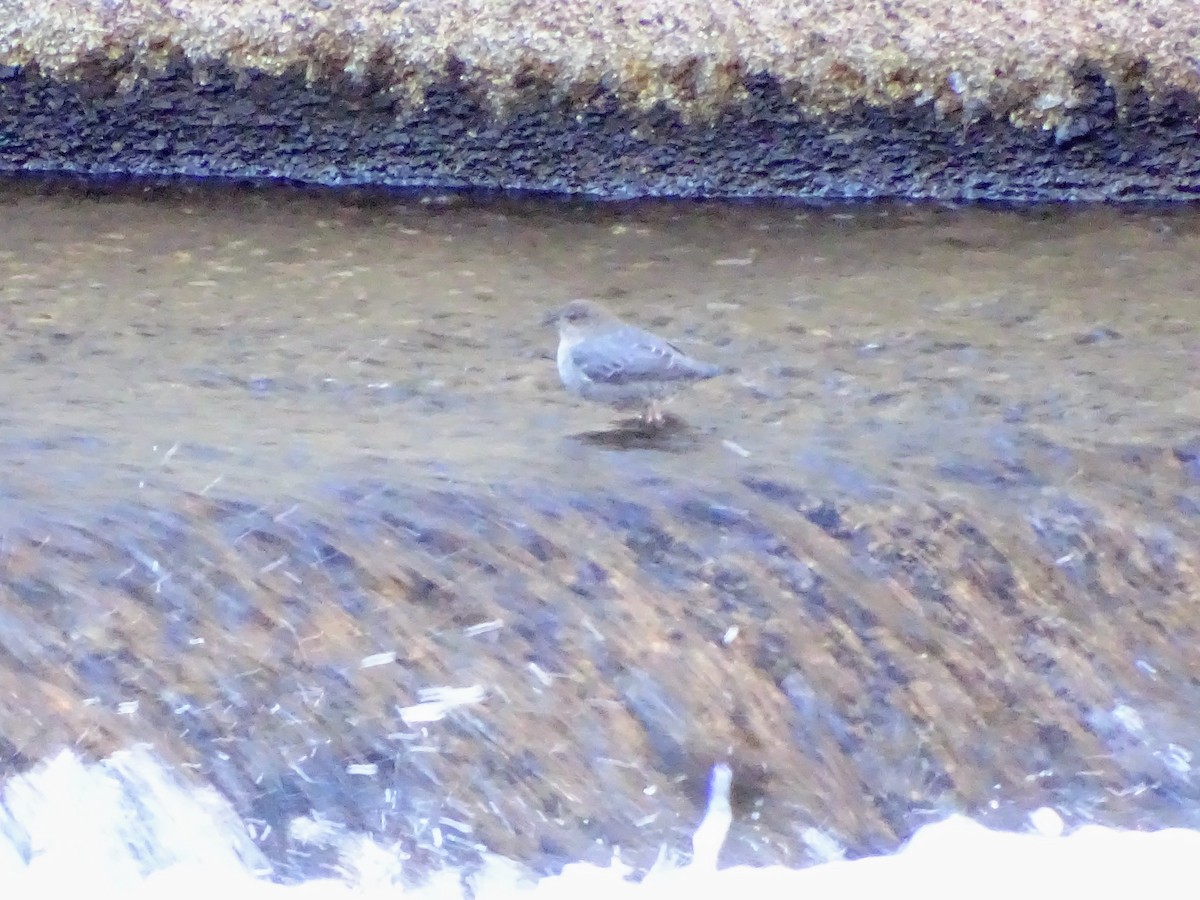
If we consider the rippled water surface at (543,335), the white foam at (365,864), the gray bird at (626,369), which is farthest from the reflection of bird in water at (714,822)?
the gray bird at (626,369)

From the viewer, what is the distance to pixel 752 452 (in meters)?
4.48

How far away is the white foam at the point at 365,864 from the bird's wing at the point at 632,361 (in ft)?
4.54

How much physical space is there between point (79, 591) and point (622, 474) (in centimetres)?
141

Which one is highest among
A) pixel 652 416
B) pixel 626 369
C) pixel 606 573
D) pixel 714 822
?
pixel 626 369

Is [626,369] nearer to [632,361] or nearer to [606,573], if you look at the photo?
[632,361]

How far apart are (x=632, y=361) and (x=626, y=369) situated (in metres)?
0.03

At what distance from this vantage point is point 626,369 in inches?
181

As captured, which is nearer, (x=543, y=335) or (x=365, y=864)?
(x=365, y=864)

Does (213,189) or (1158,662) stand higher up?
(213,189)

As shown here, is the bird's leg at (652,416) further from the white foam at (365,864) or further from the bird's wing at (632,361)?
the white foam at (365,864)

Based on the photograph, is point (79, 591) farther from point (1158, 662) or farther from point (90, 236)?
point (90, 236)

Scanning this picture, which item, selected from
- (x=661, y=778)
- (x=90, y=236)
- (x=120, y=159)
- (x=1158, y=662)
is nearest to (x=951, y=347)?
(x=1158, y=662)

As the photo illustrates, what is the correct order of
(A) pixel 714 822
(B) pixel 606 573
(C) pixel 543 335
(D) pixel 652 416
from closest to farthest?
(A) pixel 714 822 → (B) pixel 606 573 → (D) pixel 652 416 → (C) pixel 543 335

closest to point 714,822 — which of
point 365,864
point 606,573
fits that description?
point 606,573
